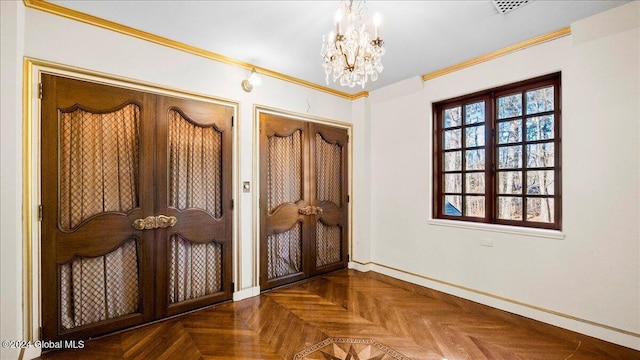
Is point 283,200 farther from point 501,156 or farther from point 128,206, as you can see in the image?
point 501,156

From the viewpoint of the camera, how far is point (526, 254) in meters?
2.75

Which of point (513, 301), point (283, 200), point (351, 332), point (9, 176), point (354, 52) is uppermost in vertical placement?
point (354, 52)

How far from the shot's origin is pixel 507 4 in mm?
2162

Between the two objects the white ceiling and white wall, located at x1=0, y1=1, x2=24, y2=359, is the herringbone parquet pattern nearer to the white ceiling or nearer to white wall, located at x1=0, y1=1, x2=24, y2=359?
white wall, located at x1=0, y1=1, x2=24, y2=359

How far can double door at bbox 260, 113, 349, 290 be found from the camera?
3.42m

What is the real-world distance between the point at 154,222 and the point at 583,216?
3.78m

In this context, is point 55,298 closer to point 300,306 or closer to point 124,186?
point 124,186

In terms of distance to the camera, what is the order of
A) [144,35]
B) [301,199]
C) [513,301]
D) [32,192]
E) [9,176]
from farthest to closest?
1. [301,199]
2. [513,301]
3. [144,35]
4. [32,192]
5. [9,176]

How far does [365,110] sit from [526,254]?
2664mm

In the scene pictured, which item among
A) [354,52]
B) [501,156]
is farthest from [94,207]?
[501,156]

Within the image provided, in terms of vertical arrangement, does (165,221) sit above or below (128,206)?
below

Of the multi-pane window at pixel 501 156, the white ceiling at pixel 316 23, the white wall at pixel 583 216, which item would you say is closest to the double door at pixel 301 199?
the white ceiling at pixel 316 23

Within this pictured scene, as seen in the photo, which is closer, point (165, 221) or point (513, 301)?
point (165, 221)

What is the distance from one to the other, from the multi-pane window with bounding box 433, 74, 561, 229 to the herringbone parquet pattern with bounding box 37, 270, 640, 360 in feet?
3.27
